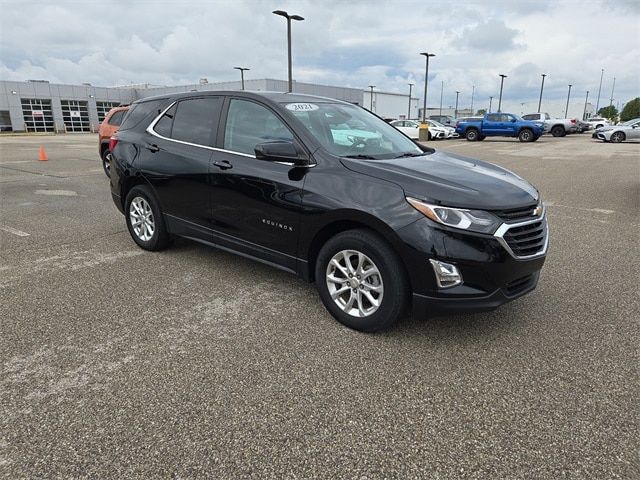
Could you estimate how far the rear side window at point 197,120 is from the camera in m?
4.45

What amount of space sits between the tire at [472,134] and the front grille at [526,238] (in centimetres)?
2907

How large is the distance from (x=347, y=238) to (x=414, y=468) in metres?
1.60

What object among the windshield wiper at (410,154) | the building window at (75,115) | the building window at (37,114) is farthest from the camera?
the building window at (75,115)

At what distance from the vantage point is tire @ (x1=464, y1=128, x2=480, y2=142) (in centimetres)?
3055

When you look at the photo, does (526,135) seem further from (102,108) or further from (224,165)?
(102,108)

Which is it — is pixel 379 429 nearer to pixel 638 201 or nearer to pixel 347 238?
pixel 347 238

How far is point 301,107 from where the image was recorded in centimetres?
410

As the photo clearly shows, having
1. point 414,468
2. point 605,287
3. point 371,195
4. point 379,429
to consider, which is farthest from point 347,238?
point 605,287

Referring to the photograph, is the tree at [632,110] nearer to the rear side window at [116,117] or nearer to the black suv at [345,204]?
the rear side window at [116,117]

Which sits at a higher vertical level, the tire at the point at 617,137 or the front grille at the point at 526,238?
the front grille at the point at 526,238

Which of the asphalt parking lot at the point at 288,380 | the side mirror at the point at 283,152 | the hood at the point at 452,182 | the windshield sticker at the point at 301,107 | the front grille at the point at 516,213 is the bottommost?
the asphalt parking lot at the point at 288,380

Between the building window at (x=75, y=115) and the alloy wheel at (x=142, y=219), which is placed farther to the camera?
the building window at (x=75, y=115)

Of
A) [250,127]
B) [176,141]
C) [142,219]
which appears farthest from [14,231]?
[250,127]

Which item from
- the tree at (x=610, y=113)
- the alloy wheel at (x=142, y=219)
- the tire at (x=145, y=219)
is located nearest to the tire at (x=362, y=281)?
the tire at (x=145, y=219)
